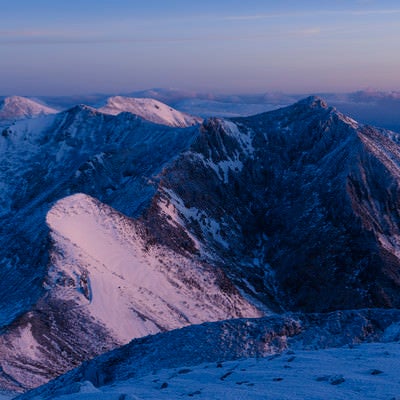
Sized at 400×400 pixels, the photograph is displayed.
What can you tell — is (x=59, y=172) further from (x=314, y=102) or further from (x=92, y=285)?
(x=92, y=285)

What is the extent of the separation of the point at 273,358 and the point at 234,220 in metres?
56.2

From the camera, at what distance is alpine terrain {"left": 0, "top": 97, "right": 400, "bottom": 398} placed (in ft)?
98.4

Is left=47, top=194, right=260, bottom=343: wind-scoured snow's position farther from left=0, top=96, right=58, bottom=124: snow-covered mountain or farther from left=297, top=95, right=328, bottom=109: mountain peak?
left=0, top=96, right=58, bottom=124: snow-covered mountain

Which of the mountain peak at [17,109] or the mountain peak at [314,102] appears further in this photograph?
the mountain peak at [17,109]

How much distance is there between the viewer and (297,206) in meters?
77.4

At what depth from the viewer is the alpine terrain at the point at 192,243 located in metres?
30.0

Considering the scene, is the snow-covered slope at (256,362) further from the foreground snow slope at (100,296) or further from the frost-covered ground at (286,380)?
the foreground snow slope at (100,296)

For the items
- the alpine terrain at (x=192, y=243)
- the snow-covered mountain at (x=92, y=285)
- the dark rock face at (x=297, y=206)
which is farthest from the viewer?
the dark rock face at (x=297, y=206)

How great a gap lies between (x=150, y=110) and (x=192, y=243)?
100320mm

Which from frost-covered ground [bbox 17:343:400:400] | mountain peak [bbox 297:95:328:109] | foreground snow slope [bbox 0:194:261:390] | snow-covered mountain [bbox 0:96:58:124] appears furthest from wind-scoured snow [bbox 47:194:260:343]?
snow-covered mountain [bbox 0:96:58:124]

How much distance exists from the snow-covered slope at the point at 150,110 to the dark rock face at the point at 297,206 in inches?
2406

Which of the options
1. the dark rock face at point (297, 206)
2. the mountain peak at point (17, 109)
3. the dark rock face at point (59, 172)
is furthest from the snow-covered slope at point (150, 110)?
the dark rock face at point (297, 206)

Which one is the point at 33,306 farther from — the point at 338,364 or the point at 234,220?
the point at 234,220

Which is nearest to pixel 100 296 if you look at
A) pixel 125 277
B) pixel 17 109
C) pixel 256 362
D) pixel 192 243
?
pixel 125 277
